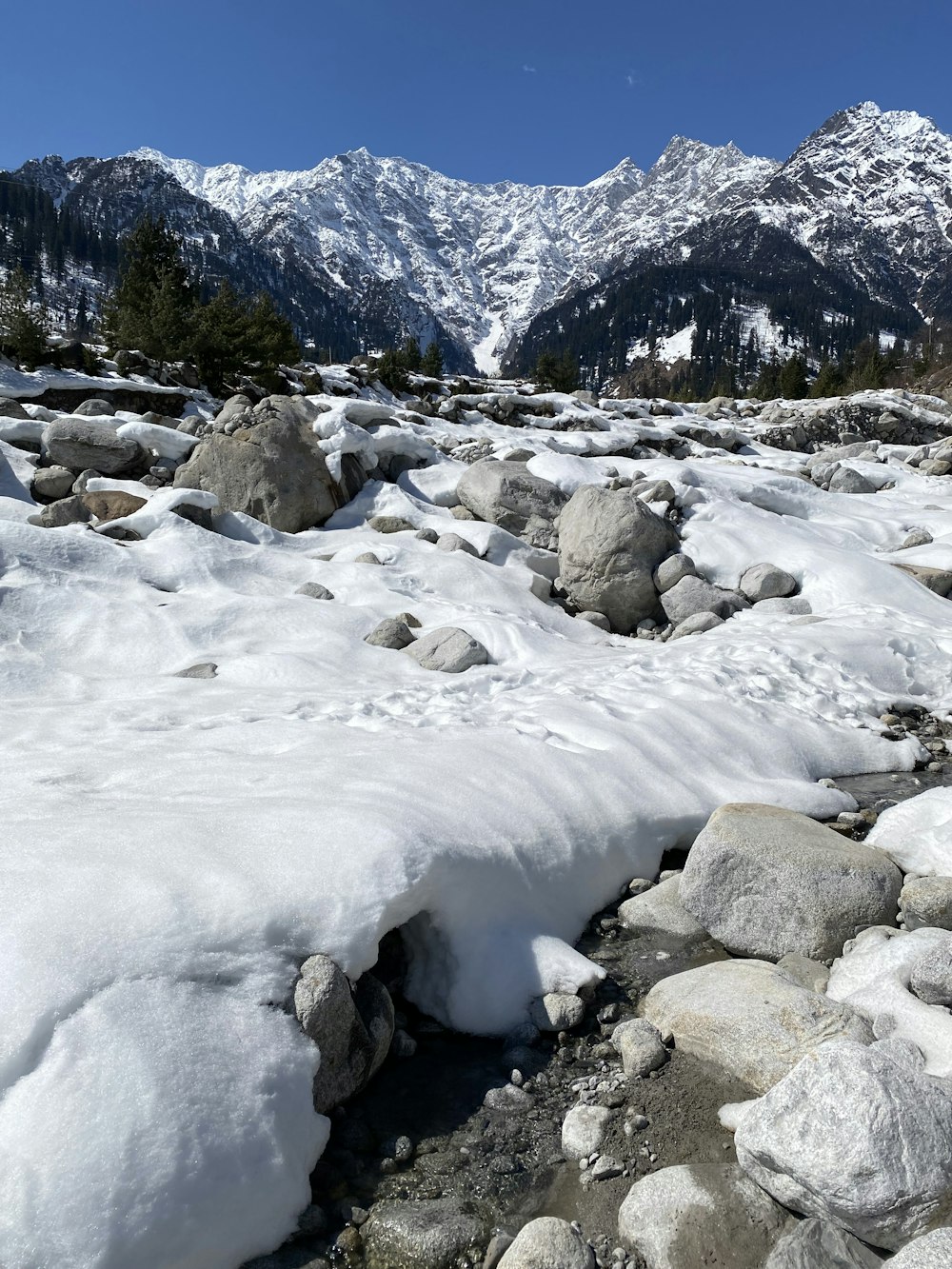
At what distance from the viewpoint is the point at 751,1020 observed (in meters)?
3.19

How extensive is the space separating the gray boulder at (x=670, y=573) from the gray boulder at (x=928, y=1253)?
895 centimetres

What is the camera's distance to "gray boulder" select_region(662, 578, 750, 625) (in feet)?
33.2

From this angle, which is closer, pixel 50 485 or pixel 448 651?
pixel 448 651

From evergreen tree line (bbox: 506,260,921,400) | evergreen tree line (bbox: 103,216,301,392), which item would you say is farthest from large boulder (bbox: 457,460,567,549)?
evergreen tree line (bbox: 506,260,921,400)

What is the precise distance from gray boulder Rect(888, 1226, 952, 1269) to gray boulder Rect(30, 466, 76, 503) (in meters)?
13.0

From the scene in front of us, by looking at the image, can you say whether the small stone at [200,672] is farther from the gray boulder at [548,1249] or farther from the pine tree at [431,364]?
the pine tree at [431,364]

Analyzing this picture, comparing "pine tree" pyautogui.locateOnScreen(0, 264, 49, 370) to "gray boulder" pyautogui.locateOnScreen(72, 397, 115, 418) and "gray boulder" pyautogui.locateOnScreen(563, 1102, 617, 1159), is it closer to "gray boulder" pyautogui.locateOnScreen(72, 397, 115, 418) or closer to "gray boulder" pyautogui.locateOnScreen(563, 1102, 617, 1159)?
"gray boulder" pyautogui.locateOnScreen(72, 397, 115, 418)

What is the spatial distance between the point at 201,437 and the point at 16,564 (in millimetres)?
6599

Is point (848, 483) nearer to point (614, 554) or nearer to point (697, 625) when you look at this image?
point (614, 554)

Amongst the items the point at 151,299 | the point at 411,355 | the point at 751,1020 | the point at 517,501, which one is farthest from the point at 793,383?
the point at 751,1020

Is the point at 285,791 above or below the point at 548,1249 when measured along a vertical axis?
above

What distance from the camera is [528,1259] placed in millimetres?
2328

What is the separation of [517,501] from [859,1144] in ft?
36.4

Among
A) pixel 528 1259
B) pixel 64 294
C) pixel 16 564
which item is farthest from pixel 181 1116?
pixel 64 294
